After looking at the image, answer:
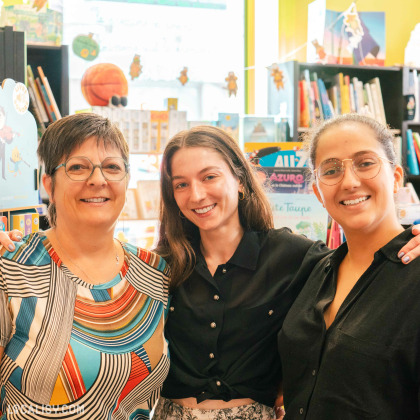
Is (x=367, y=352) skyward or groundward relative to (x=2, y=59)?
groundward

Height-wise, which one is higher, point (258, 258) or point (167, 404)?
point (258, 258)

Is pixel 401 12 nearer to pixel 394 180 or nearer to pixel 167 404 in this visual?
pixel 394 180

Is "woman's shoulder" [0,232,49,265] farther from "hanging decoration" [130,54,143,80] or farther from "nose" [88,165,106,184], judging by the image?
"hanging decoration" [130,54,143,80]

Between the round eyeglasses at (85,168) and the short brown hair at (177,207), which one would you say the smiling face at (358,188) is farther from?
the round eyeglasses at (85,168)

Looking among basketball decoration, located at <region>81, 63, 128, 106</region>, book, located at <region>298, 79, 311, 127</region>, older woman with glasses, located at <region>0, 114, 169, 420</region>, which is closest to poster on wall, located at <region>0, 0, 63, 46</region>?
basketball decoration, located at <region>81, 63, 128, 106</region>

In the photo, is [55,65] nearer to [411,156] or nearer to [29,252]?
[29,252]

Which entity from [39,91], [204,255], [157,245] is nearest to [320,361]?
[204,255]

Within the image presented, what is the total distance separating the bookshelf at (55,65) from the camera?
4.03m

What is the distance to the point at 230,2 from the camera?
18.1ft

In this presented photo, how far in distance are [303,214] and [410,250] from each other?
1.77m

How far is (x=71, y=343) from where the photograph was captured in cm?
157

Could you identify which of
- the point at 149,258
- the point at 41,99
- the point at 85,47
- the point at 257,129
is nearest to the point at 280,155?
the point at 257,129

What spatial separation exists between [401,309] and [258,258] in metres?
0.70

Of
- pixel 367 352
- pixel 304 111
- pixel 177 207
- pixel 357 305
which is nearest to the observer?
pixel 367 352
